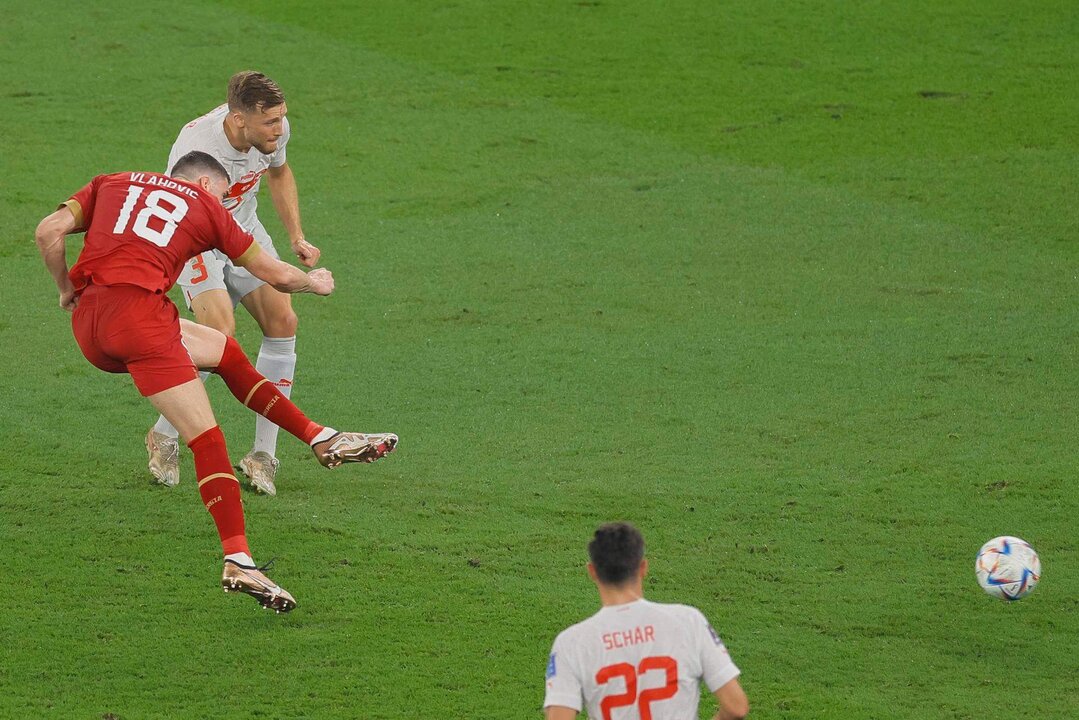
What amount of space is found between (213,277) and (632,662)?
378cm

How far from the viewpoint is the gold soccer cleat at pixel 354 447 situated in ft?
19.5

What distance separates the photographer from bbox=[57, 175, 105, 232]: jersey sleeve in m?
5.59

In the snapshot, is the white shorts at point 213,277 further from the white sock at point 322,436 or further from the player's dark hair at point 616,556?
the player's dark hair at point 616,556

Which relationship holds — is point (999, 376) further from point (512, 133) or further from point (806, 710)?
point (512, 133)

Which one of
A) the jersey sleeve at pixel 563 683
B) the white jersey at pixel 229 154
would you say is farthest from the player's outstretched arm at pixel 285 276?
the jersey sleeve at pixel 563 683

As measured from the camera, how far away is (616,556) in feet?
11.8

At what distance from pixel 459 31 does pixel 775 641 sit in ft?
36.3

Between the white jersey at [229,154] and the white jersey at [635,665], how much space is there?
3.72 metres

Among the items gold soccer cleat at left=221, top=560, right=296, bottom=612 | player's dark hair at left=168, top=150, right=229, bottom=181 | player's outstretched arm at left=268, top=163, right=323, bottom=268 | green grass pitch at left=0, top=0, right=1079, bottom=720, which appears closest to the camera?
gold soccer cleat at left=221, top=560, right=296, bottom=612

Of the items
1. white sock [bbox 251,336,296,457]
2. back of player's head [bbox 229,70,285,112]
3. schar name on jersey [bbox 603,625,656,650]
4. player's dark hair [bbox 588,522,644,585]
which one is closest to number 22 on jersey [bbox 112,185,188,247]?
back of player's head [bbox 229,70,285,112]

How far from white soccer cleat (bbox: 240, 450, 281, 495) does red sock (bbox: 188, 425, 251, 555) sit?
1.20m

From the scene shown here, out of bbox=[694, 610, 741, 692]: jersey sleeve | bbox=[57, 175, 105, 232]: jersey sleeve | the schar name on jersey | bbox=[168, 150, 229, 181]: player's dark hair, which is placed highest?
bbox=[168, 150, 229, 181]: player's dark hair

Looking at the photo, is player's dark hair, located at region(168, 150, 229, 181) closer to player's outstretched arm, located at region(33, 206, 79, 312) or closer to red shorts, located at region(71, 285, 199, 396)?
player's outstretched arm, located at region(33, 206, 79, 312)

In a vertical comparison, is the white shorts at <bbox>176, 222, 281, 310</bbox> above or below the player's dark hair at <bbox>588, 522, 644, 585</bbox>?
above
